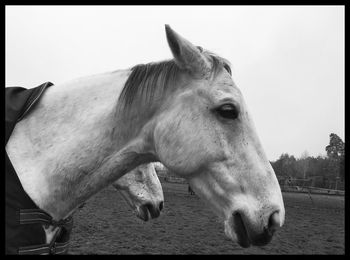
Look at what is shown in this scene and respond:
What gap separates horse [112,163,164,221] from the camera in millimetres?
2973

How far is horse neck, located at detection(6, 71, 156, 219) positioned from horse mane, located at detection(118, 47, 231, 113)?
0.11 metres

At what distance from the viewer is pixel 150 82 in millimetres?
2348

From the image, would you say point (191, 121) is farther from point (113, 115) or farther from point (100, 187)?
point (100, 187)

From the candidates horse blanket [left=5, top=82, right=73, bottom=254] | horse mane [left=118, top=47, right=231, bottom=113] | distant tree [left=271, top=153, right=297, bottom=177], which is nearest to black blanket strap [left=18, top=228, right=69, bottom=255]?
horse blanket [left=5, top=82, right=73, bottom=254]

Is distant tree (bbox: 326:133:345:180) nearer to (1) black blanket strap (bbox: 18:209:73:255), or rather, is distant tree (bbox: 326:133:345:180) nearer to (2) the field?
(2) the field

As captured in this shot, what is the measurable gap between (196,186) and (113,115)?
2.81 ft

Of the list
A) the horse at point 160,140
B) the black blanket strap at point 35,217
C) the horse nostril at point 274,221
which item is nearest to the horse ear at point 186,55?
the horse at point 160,140

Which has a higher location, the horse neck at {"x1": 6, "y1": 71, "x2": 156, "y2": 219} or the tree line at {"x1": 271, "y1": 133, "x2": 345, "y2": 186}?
the horse neck at {"x1": 6, "y1": 71, "x2": 156, "y2": 219}

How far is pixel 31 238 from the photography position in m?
2.02

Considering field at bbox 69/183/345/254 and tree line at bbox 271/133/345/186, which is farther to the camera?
tree line at bbox 271/133/345/186

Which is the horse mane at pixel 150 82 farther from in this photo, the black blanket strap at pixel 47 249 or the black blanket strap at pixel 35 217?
the black blanket strap at pixel 47 249

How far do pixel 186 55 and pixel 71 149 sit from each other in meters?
1.14

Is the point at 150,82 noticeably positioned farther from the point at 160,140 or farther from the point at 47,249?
the point at 47,249
